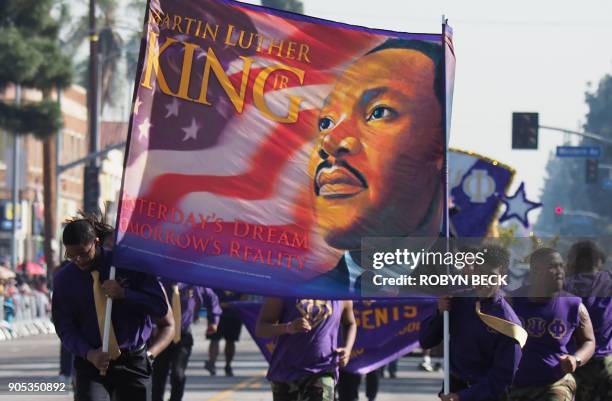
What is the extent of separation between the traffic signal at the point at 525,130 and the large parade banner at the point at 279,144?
38.4m

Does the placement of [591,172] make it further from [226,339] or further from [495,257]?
[495,257]

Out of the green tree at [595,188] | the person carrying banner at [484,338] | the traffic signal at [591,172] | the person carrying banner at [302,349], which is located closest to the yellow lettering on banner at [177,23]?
the person carrying banner at [484,338]

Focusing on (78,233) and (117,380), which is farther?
(117,380)

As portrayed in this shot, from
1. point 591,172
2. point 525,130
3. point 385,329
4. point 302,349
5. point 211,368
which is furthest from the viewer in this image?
point 591,172

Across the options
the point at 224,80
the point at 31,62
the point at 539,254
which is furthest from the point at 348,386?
the point at 31,62

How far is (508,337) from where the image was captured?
964 centimetres

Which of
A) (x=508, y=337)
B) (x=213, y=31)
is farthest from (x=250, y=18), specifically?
(x=508, y=337)

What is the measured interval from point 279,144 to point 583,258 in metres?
3.99

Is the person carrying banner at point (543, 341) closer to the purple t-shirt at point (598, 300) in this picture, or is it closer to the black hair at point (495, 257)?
the black hair at point (495, 257)

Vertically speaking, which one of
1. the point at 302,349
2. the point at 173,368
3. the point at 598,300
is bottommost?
the point at 173,368

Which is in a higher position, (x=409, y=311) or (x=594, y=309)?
(x=594, y=309)

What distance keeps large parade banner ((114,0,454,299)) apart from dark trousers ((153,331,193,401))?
22.2 feet

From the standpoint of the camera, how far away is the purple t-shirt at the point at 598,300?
12758 millimetres

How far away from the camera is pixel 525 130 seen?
48.3 meters
